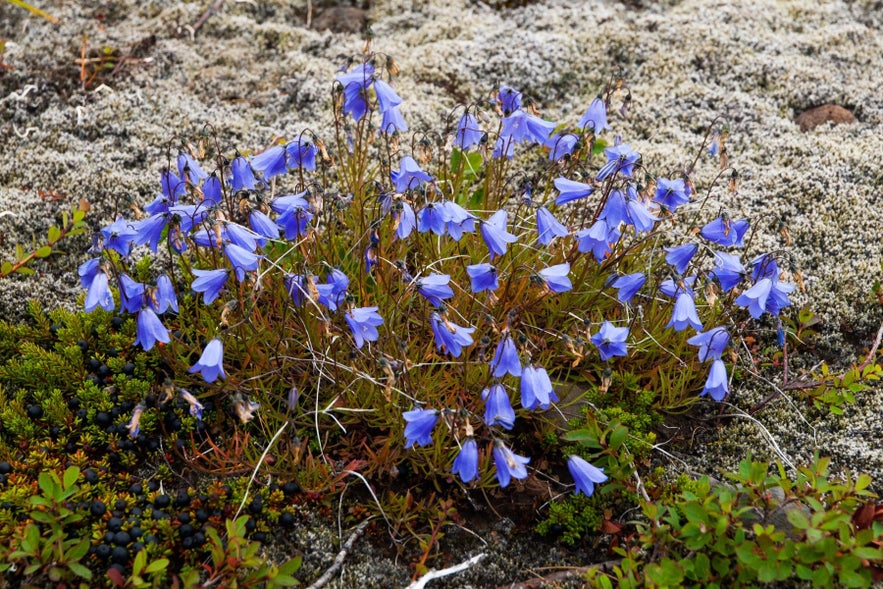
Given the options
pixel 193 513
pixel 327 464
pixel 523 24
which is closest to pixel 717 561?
pixel 327 464

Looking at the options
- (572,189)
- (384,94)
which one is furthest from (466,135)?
(572,189)

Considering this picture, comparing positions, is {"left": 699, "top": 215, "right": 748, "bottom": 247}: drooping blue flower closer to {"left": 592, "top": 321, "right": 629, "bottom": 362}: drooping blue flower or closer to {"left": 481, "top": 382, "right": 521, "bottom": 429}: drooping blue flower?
{"left": 592, "top": 321, "right": 629, "bottom": 362}: drooping blue flower

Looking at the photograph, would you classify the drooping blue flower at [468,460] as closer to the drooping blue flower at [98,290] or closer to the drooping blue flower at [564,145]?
the drooping blue flower at [98,290]

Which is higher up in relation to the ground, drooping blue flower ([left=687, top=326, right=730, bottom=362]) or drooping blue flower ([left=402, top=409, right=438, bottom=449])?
drooping blue flower ([left=687, top=326, right=730, bottom=362])

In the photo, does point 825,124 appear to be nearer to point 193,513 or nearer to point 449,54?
point 449,54

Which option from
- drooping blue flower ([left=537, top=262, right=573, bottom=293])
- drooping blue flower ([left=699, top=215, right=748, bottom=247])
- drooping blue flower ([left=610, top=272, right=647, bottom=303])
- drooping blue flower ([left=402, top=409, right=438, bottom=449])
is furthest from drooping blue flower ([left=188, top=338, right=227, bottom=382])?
drooping blue flower ([left=699, top=215, right=748, bottom=247])
